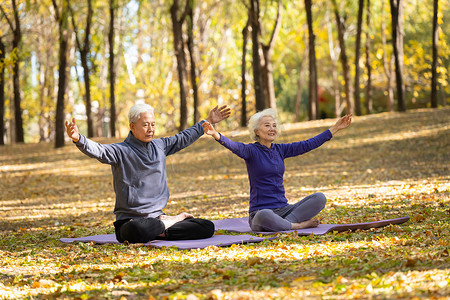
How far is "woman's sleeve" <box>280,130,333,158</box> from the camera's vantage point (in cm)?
725

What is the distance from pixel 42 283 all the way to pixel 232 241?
212 centimetres

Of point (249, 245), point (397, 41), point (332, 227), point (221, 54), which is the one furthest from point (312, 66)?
point (249, 245)

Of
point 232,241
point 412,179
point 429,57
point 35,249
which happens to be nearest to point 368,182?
point 412,179

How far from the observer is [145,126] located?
6.65 m

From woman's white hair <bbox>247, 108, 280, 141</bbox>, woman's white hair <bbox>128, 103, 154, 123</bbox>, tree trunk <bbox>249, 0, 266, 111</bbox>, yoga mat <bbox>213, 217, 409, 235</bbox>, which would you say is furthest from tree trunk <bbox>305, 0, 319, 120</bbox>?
woman's white hair <bbox>128, 103, 154, 123</bbox>

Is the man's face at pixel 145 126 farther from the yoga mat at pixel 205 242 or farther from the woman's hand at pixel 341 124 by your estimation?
the woman's hand at pixel 341 124

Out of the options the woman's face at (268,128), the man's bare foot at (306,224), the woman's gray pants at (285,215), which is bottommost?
the man's bare foot at (306,224)

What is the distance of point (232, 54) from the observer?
1544 inches

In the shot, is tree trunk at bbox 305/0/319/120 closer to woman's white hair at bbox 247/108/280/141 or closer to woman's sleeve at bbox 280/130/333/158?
woman's sleeve at bbox 280/130/333/158

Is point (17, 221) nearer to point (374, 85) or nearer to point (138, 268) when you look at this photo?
point (138, 268)

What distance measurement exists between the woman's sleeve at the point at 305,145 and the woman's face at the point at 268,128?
0.97 ft

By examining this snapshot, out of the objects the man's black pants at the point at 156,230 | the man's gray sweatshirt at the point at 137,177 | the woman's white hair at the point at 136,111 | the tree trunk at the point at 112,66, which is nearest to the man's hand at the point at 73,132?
the man's gray sweatshirt at the point at 137,177

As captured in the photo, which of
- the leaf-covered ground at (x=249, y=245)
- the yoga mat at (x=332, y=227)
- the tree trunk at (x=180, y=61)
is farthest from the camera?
the tree trunk at (x=180, y=61)

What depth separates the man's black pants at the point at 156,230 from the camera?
634cm
